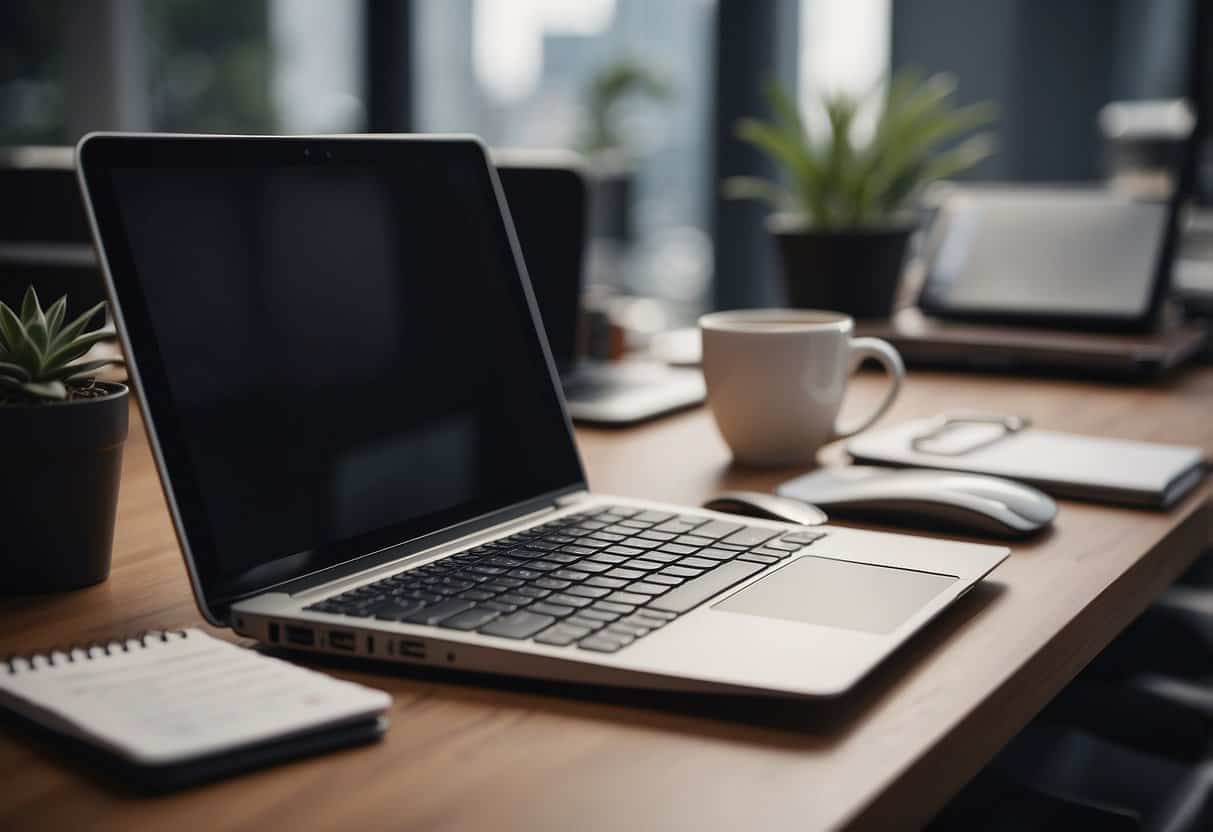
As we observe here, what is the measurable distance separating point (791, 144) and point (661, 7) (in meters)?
2.28

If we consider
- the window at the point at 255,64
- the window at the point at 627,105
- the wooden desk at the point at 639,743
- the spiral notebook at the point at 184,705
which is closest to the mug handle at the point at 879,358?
the wooden desk at the point at 639,743

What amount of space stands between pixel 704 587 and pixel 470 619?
0.12m

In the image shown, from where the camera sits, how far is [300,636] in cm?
58

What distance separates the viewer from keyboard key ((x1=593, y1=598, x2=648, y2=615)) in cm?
60

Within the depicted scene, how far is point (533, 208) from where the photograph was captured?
1.23 metres

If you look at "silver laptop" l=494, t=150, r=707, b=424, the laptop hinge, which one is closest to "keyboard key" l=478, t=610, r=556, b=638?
the laptop hinge

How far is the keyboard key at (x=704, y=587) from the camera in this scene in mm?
614

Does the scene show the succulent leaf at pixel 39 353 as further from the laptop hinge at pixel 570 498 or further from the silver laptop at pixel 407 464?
the laptop hinge at pixel 570 498

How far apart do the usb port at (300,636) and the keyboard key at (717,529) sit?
246mm

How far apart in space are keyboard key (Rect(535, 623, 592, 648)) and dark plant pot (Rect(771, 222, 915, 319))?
1.04 m

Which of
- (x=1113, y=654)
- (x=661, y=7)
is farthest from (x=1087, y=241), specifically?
(x=661, y=7)

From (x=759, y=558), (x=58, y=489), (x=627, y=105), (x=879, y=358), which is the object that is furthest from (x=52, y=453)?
(x=627, y=105)

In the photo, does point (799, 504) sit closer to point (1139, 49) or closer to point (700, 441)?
point (700, 441)

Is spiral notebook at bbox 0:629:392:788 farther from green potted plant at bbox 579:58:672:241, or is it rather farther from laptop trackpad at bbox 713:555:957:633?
green potted plant at bbox 579:58:672:241
